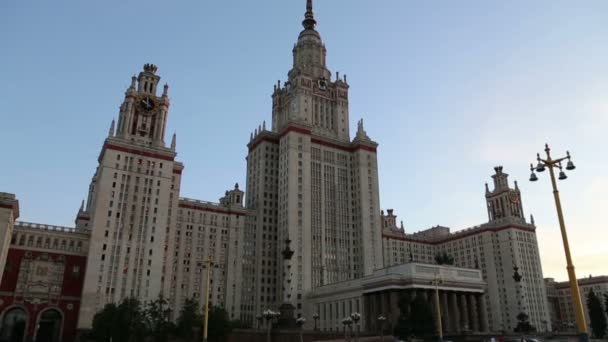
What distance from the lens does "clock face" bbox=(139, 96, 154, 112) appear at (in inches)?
4729

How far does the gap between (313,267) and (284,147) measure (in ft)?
113

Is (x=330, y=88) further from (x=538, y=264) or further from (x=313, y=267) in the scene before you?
(x=538, y=264)

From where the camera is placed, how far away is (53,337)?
94.2 metres

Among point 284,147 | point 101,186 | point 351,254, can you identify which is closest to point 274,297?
point 351,254

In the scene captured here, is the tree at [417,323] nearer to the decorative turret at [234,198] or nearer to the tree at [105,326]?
the tree at [105,326]

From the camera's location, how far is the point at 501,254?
6314 inches

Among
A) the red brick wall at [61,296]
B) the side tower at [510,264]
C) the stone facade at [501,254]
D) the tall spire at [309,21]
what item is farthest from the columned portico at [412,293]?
the tall spire at [309,21]

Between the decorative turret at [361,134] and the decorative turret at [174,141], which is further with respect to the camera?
the decorative turret at [361,134]

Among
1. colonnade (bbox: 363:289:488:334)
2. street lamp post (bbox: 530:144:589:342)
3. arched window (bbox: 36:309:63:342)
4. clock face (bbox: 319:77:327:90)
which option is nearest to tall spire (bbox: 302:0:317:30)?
clock face (bbox: 319:77:327:90)

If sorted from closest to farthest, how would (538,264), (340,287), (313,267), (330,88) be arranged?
(340,287)
(313,267)
(330,88)
(538,264)

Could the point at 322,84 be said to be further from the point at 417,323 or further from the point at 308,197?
the point at 417,323

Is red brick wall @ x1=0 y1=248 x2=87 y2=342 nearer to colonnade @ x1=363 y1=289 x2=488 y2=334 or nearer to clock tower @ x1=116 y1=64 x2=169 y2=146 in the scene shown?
clock tower @ x1=116 y1=64 x2=169 y2=146

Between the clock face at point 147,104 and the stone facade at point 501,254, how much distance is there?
89.2 m

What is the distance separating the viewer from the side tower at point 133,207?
99.8 meters
